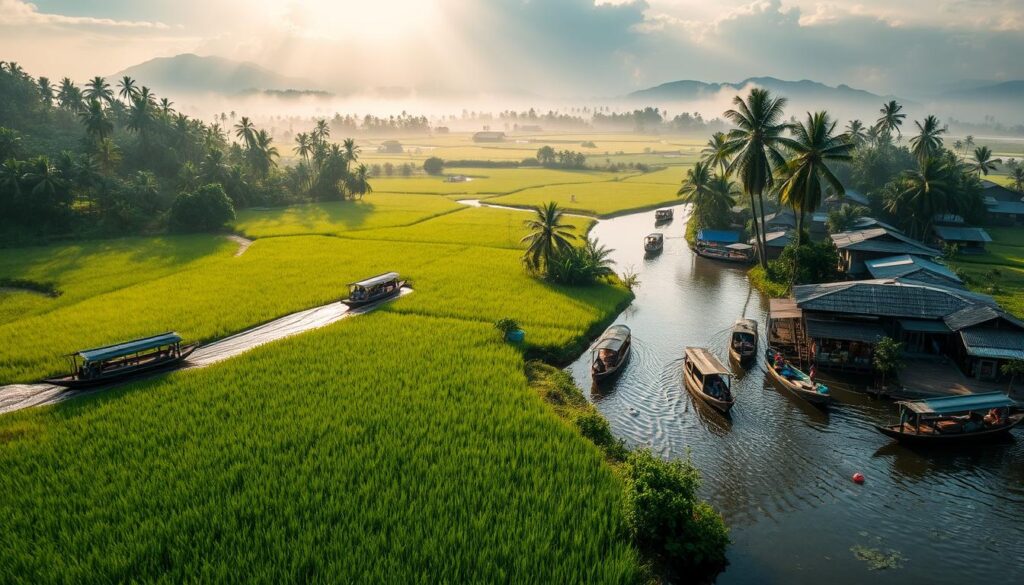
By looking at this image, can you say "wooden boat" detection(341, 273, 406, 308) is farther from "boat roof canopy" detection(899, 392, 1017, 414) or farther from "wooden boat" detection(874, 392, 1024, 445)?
"boat roof canopy" detection(899, 392, 1017, 414)

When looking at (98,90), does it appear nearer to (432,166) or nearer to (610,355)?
(432,166)

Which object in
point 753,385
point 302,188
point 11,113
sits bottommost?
point 753,385

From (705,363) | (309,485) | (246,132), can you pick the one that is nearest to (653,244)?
(705,363)

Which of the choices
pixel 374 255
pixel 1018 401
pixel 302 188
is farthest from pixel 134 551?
pixel 302 188

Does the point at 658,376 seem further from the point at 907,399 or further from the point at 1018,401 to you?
the point at 1018,401

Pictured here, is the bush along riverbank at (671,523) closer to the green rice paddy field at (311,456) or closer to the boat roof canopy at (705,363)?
the green rice paddy field at (311,456)

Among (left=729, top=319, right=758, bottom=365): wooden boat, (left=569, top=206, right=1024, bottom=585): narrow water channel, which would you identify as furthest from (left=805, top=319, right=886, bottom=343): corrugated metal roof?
(left=729, top=319, right=758, bottom=365): wooden boat
